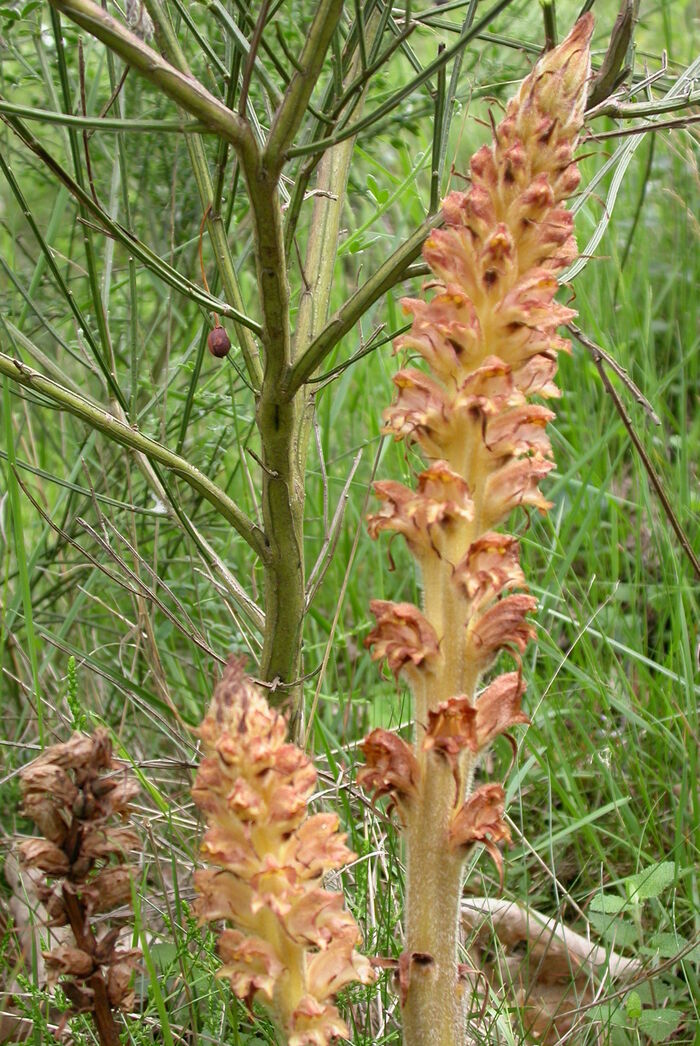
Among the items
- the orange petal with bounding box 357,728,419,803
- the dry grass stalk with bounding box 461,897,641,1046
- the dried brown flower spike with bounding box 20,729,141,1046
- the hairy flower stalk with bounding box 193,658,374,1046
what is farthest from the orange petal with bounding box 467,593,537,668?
the dry grass stalk with bounding box 461,897,641,1046

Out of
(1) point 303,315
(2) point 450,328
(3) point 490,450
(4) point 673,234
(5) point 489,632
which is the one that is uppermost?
(4) point 673,234

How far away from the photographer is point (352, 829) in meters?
1.97

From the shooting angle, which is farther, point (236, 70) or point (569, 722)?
point (569, 722)

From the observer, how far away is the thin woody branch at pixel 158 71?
108 centimetres

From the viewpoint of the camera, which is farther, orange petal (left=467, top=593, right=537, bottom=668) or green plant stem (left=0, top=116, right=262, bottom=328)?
green plant stem (left=0, top=116, right=262, bottom=328)

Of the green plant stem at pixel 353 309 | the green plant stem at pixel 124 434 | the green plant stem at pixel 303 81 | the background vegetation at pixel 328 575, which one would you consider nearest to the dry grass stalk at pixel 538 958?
the background vegetation at pixel 328 575

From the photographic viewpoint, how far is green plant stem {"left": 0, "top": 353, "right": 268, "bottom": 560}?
1538 mm

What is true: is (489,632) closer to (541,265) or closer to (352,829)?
(541,265)

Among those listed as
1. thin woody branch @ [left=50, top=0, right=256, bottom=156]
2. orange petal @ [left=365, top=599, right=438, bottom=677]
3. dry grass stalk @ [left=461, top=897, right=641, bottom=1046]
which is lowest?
dry grass stalk @ [left=461, top=897, right=641, bottom=1046]

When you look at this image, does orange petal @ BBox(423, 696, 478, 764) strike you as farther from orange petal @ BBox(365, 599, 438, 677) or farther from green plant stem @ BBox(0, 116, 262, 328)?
green plant stem @ BBox(0, 116, 262, 328)

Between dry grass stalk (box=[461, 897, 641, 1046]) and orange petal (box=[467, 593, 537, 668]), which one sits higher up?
orange petal (box=[467, 593, 537, 668])

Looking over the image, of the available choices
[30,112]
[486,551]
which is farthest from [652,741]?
[30,112]

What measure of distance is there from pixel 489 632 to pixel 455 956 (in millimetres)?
365

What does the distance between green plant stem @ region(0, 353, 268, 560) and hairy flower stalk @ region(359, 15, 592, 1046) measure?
0.45 meters
